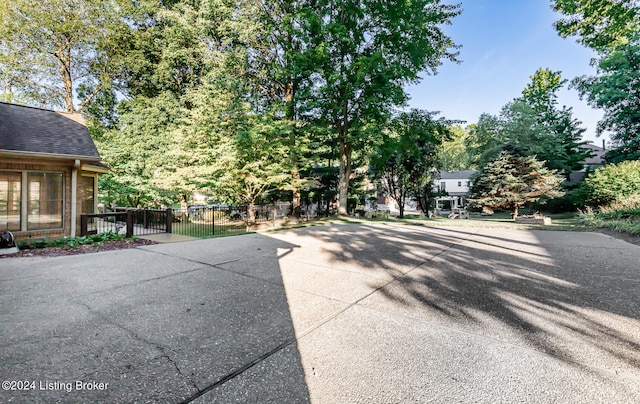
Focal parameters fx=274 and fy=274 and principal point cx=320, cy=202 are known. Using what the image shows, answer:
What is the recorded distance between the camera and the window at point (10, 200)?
24.0 ft

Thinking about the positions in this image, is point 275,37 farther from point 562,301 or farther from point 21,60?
point 21,60

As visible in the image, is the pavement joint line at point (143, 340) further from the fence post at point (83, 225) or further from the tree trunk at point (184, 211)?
the tree trunk at point (184, 211)

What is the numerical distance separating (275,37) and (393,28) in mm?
6556

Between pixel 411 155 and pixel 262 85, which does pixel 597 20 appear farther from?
pixel 262 85

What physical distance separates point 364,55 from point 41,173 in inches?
584

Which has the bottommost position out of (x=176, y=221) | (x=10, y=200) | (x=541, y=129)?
(x=176, y=221)

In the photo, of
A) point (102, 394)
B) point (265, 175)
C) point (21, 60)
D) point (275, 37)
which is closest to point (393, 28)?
point (275, 37)

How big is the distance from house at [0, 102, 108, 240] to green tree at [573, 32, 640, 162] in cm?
3425

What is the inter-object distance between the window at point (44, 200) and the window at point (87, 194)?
651 mm

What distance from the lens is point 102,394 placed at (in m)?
1.84

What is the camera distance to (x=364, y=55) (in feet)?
50.2

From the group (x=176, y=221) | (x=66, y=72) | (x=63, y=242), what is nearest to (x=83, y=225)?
(x=63, y=242)

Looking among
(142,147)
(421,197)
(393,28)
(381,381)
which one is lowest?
(381,381)

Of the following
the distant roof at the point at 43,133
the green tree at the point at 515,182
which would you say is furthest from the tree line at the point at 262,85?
the distant roof at the point at 43,133
